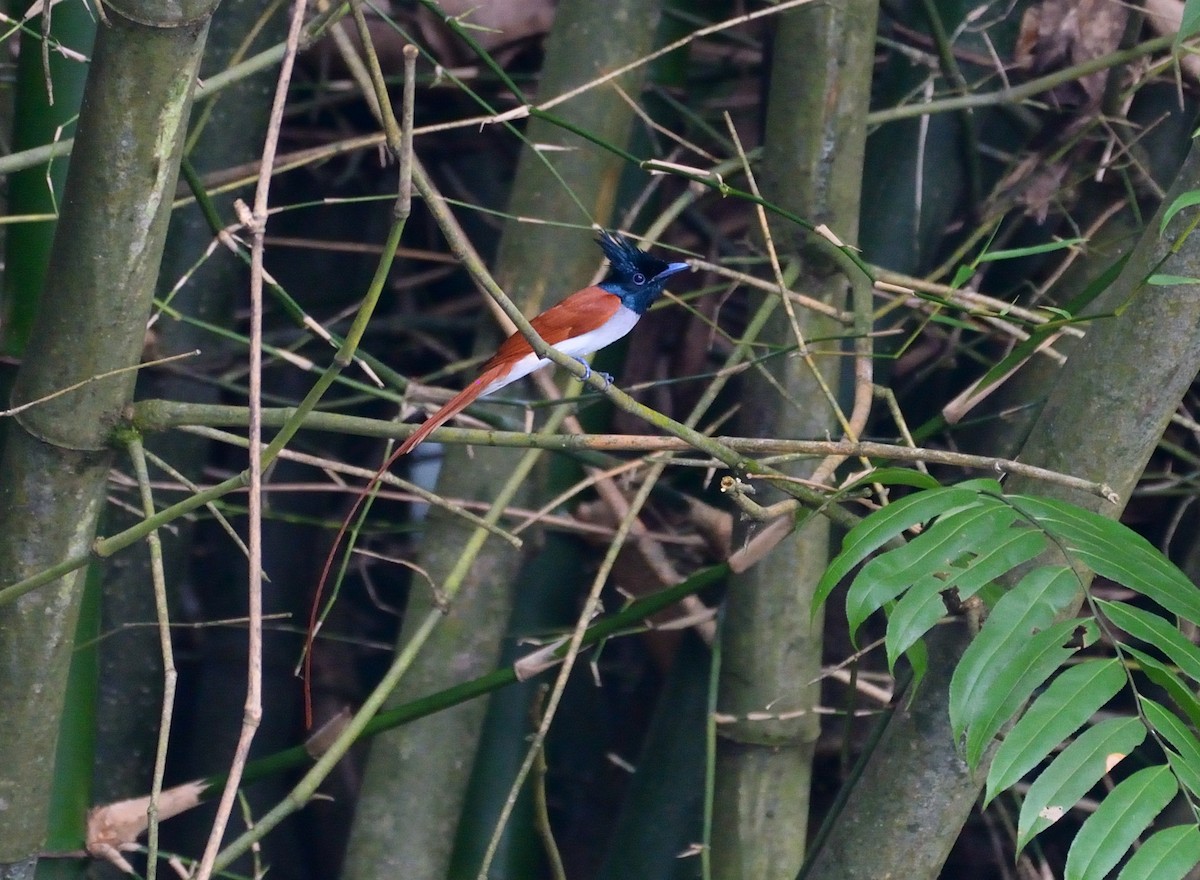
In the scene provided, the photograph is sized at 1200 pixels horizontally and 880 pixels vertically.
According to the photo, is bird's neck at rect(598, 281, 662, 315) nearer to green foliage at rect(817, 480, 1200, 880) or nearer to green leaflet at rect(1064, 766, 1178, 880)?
green foliage at rect(817, 480, 1200, 880)

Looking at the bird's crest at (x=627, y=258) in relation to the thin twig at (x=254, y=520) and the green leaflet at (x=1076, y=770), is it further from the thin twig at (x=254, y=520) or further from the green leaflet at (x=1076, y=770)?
the green leaflet at (x=1076, y=770)

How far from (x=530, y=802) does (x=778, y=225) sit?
1.16m

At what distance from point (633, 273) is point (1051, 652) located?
1735 millimetres

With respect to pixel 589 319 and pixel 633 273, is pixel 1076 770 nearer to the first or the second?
pixel 589 319

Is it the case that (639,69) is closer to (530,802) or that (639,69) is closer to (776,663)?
(776,663)

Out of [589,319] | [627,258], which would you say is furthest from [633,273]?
[589,319]

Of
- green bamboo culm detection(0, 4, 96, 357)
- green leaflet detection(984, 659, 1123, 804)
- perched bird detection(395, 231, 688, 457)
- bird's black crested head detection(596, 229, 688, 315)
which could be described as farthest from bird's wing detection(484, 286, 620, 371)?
green leaflet detection(984, 659, 1123, 804)

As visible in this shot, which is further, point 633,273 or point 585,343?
point 633,273

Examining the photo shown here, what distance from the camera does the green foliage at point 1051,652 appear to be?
1060 millimetres

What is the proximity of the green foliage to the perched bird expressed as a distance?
0.77 meters

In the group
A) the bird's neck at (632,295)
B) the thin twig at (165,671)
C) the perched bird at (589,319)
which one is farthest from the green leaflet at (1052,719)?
the bird's neck at (632,295)

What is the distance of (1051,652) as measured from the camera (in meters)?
1.13

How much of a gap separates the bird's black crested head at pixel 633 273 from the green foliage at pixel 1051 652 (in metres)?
1.36

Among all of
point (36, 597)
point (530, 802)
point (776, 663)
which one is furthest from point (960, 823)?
point (36, 597)
